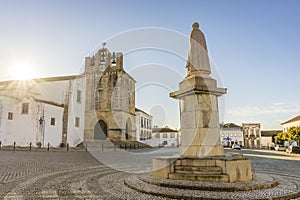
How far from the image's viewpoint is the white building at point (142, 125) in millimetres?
44938

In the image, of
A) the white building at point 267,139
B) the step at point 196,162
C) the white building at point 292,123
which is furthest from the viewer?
the white building at point 267,139

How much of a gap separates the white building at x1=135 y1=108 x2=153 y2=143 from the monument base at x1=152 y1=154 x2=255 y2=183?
37.6m

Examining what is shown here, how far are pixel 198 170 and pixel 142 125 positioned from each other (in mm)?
42422

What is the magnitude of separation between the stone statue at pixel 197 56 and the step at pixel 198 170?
260 centimetres

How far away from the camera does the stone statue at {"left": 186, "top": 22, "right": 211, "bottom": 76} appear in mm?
6652

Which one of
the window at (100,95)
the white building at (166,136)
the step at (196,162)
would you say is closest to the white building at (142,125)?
the white building at (166,136)

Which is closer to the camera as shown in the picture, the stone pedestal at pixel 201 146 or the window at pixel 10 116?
the stone pedestal at pixel 201 146

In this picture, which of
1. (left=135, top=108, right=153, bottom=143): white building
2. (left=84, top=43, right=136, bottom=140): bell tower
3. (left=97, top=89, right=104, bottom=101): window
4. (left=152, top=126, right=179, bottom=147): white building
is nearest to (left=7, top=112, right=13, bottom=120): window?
(left=84, top=43, right=136, bottom=140): bell tower

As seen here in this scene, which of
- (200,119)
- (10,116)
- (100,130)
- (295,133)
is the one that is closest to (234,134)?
(295,133)

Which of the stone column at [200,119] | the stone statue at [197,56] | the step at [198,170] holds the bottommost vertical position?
the step at [198,170]

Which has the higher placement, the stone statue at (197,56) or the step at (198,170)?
the stone statue at (197,56)

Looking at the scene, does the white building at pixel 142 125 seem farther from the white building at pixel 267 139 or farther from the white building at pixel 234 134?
the white building at pixel 267 139

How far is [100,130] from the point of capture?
32.3m

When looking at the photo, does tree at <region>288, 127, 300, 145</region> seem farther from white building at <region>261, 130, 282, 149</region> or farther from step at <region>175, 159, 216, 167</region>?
step at <region>175, 159, 216, 167</region>
